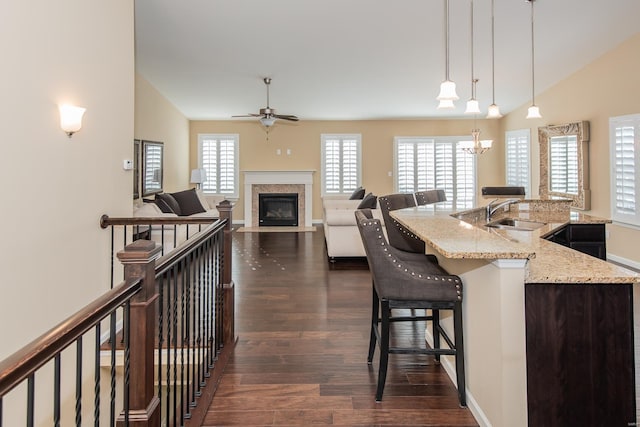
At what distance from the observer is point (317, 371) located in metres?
2.84

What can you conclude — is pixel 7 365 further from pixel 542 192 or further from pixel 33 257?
pixel 542 192

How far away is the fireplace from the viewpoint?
10.4 m

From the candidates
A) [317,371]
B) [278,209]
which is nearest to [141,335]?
[317,371]

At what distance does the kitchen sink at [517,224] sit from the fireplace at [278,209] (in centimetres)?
709

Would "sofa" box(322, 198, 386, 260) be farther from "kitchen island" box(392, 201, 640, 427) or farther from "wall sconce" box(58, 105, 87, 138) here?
"kitchen island" box(392, 201, 640, 427)

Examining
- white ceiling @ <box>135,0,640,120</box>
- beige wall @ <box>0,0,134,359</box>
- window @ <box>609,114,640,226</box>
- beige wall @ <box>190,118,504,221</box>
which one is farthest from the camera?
beige wall @ <box>190,118,504,221</box>

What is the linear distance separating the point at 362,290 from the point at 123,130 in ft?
9.72

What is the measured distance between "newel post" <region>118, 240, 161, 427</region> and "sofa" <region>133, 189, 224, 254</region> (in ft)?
11.0

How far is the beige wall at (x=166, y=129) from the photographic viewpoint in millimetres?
7468

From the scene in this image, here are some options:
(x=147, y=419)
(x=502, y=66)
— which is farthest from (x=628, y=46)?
(x=147, y=419)

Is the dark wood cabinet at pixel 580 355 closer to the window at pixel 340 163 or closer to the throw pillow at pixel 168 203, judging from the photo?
the throw pillow at pixel 168 203

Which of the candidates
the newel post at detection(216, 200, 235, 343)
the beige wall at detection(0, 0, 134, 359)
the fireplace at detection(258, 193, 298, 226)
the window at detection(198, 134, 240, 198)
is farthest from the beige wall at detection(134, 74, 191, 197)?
the newel post at detection(216, 200, 235, 343)

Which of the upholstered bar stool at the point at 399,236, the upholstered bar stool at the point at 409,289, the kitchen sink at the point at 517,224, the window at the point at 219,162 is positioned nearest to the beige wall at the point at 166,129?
the window at the point at 219,162

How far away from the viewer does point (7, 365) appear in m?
0.87
